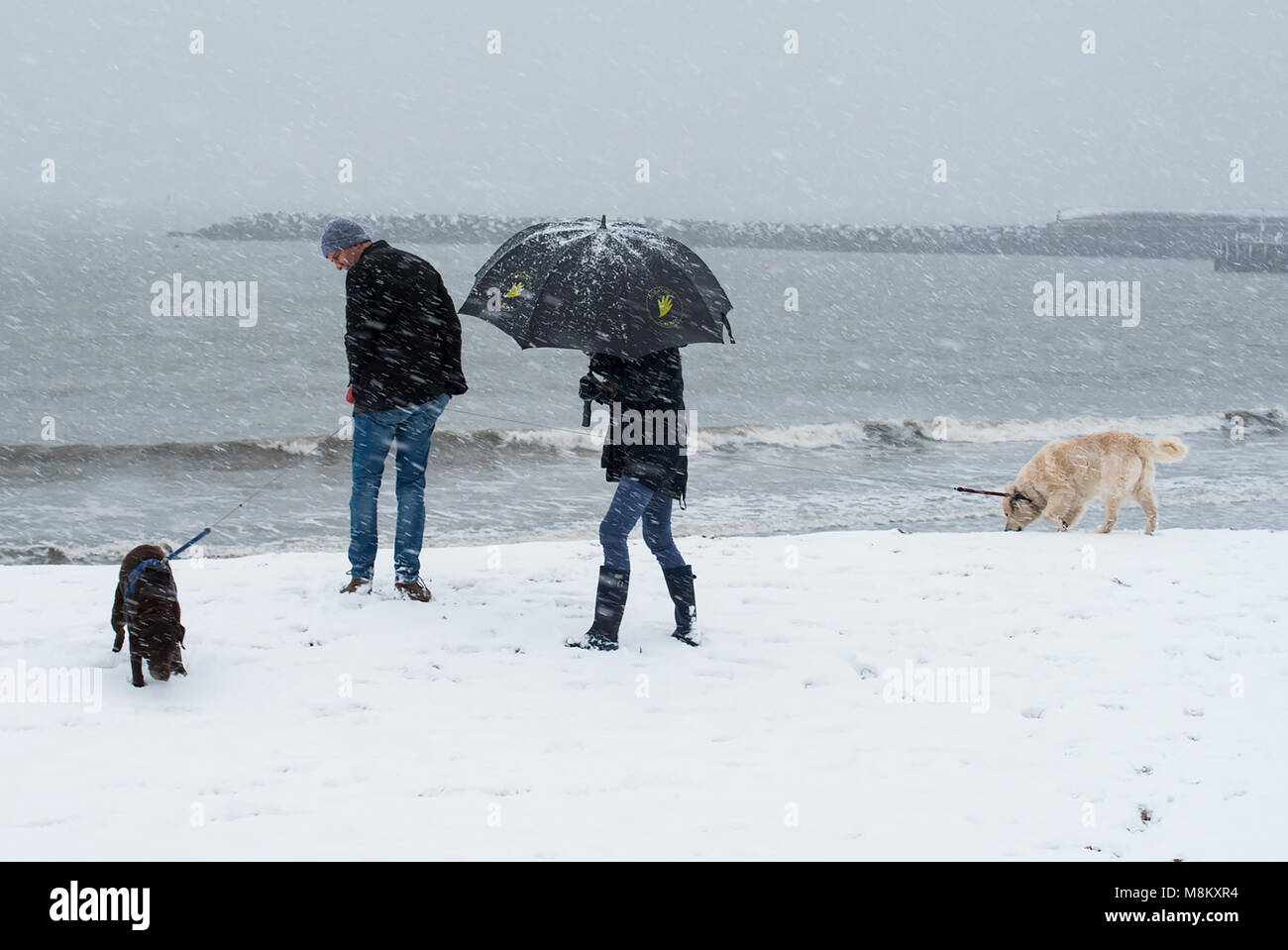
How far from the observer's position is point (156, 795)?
11.9ft

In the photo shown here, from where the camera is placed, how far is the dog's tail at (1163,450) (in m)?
8.52

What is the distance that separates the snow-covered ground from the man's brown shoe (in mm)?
68

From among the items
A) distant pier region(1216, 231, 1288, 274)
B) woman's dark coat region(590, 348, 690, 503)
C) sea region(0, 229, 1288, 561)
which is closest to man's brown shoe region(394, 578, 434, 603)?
woman's dark coat region(590, 348, 690, 503)

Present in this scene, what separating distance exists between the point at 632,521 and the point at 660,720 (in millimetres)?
1035

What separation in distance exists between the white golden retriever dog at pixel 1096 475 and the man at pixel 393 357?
5457 millimetres

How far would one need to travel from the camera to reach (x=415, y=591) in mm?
5895

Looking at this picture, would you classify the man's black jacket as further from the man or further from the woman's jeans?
the woman's jeans

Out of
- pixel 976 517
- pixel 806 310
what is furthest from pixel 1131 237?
pixel 976 517

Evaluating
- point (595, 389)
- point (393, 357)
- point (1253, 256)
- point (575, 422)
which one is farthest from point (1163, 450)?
point (1253, 256)

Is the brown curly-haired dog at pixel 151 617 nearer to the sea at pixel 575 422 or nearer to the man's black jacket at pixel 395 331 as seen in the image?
the man's black jacket at pixel 395 331

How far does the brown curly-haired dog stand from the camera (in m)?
4.60

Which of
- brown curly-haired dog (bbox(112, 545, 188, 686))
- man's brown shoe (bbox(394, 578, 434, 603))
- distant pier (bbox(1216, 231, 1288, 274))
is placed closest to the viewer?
brown curly-haired dog (bbox(112, 545, 188, 686))
